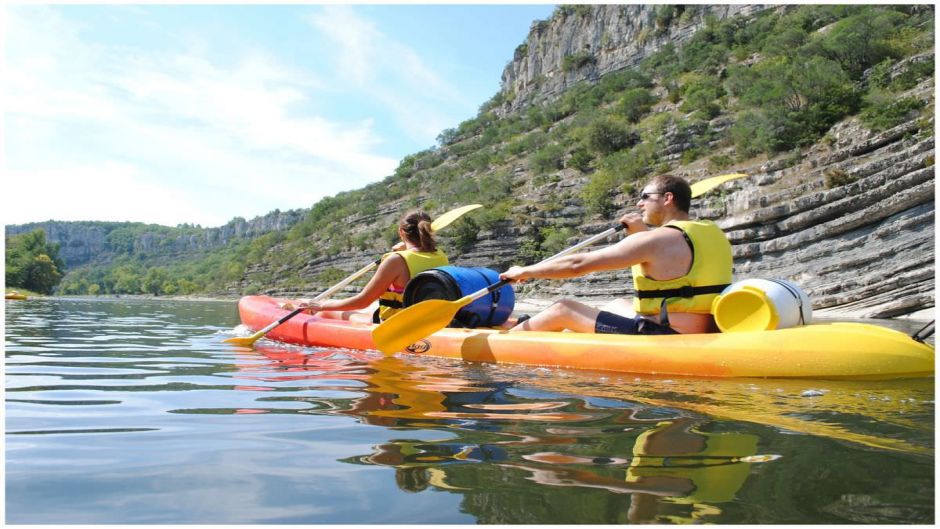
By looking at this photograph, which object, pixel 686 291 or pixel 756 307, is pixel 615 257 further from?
pixel 756 307

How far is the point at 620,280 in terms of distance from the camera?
1827 cm

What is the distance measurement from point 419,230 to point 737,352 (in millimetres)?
2886

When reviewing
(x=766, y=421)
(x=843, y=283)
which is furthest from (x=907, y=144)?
(x=766, y=421)

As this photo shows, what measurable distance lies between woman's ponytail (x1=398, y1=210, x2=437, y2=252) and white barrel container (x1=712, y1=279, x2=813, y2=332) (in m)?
2.60

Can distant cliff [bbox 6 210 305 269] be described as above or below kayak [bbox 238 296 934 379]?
above

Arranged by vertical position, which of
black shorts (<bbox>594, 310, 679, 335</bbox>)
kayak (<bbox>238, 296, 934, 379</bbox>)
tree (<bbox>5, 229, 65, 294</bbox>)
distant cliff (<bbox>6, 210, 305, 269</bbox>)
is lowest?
kayak (<bbox>238, 296, 934, 379</bbox>)

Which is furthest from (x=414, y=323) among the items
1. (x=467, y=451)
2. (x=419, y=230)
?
(x=467, y=451)

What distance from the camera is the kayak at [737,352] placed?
3477mm

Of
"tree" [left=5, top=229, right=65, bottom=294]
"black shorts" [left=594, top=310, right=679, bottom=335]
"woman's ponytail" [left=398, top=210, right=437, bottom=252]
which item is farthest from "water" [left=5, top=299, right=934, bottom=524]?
"tree" [left=5, top=229, right=65, bottom=294]

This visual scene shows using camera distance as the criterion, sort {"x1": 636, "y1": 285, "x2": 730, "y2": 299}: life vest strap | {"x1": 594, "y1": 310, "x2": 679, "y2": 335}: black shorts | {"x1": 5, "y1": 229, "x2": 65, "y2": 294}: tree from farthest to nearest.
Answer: {"x1": 5, "y1": 229, "x2": 65, "y2": 294}: tree → {"x1": 594, "y1": 310, "x2": 679, "y2": 335}: black shorts → {"x1": 636, "y1": 285, "x2": 730, "y2": 299}: life vest strap

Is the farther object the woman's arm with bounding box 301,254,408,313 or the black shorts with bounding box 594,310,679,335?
the woman's arm with bounding box 301,254,408,313

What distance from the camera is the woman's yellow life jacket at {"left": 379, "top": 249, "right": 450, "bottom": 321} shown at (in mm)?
5414

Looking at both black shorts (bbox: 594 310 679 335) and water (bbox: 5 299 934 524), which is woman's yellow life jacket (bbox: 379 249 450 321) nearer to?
black shorts (bbox: 594 310 679 335)

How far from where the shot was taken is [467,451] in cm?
197
